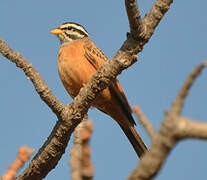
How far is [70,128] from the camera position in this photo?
5.60 meters

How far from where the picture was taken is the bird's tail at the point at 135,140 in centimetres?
740

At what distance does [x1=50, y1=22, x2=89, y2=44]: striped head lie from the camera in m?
9.59

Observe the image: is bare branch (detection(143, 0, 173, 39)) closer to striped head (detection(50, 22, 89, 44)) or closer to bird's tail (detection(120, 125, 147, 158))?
bird's tail (detection(120, 125, 147, 158))

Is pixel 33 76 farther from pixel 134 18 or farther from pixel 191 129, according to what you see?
pixel 191 129

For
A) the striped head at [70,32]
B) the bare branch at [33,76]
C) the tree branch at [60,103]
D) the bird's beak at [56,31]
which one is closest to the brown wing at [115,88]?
the striped head at [70,32]

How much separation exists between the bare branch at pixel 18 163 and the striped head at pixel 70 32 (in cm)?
741

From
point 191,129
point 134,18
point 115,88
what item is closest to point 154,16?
point 134,18

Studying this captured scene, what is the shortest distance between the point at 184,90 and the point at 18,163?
103cm

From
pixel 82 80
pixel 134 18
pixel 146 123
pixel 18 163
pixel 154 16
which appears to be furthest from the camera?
pixel 82 80

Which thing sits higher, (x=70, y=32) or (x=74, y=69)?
(x=70, y=32)

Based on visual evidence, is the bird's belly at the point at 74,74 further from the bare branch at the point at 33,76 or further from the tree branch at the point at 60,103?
the bare branch at the point at 33,76

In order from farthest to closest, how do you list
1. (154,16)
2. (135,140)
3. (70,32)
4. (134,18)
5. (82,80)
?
(70,32) < (82,80) < (135,140) < (154,16) < (134,18)

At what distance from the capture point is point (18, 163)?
2.13 meters

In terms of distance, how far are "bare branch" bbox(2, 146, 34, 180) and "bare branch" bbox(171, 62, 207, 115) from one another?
927 millimetres
